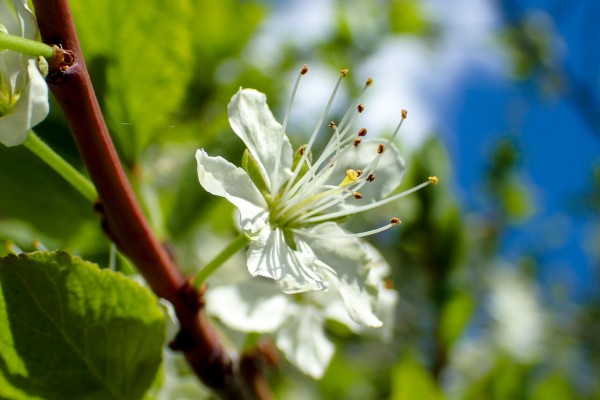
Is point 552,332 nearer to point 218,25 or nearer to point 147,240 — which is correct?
point 218,25

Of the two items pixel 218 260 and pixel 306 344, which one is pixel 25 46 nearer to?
pixel 218 260

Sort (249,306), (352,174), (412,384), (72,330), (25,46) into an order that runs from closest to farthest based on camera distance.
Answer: (25,46) < (72,330) < (352,174) < (249,306) < (412,384)

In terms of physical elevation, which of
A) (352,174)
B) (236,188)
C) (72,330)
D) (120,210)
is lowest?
(72,330)

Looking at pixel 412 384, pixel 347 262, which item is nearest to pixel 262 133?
pixel 347 262

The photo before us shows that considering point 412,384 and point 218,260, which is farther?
point 412,384

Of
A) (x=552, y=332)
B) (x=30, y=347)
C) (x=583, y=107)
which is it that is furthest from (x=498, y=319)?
(x=30, y=347)

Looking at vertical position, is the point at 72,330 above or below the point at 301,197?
below
